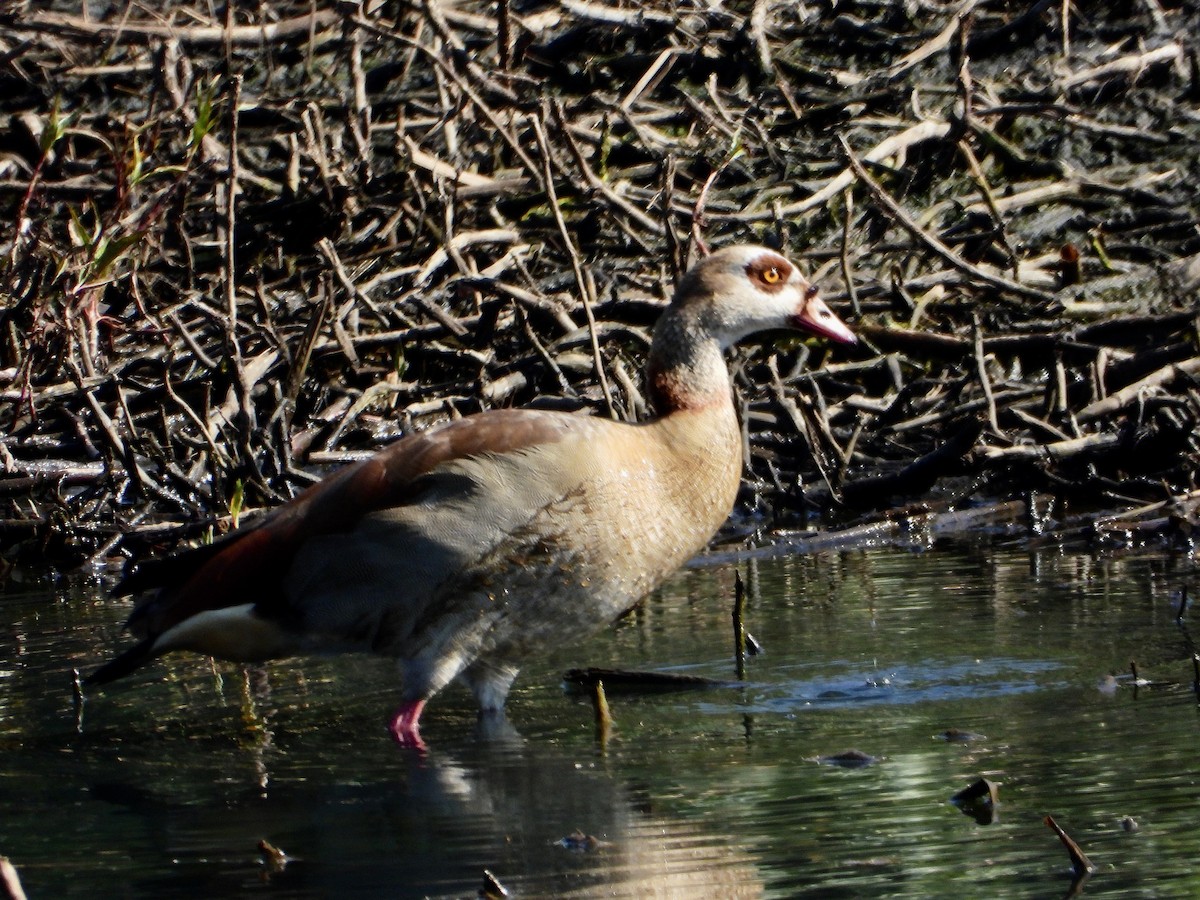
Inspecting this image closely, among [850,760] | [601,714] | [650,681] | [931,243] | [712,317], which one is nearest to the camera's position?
[850,760]

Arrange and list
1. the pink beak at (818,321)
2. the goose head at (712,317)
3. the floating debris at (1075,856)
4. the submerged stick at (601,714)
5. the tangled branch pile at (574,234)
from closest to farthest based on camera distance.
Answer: the floating debris at (1075,856) → the submerged stick at (601,714) → the goose head at (712,317) → the pink beak at (818,321) → the tangled branch pile at (574,234)

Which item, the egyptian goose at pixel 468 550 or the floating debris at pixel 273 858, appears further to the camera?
the egyptian goose at pixel 468 550

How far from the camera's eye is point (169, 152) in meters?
12.2

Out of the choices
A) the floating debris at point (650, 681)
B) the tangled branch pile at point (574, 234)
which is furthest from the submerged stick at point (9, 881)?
the tangled branch pile at point (574, 234)

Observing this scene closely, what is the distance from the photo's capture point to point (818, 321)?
6.88 m

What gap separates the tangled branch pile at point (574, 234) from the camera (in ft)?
30.2

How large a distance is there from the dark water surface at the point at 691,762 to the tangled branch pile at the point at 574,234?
1.64 meters

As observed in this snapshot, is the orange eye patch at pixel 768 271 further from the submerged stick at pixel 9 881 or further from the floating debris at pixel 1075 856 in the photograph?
the submerged stick at pixel 9 881

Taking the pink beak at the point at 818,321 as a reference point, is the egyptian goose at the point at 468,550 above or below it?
below

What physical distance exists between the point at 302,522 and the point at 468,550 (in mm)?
663

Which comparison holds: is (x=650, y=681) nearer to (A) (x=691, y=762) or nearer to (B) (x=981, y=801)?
(A) (x=691, y=762)

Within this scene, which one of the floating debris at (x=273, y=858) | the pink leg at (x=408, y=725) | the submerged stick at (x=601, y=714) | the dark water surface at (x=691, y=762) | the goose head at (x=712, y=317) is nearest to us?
the dark water surface at (x=691, y=762)

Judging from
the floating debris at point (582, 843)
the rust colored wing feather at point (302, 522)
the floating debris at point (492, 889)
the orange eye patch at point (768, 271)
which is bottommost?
the floating debris at point (582, 843)

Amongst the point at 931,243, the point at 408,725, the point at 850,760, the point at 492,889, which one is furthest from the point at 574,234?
the point at 492,889
